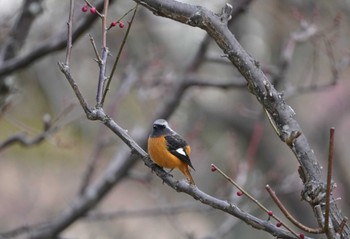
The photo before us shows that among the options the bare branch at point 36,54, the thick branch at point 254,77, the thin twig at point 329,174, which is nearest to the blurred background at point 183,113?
the bare branch at point 36,54

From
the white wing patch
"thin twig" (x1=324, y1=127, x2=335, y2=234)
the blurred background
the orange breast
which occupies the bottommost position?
"thin twig" (x1=324, y1=127, x2=335, y2=234)

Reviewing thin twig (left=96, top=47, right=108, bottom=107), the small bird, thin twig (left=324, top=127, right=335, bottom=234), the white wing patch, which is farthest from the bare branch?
thin twig (left=324, top=127, right=335, bottom=234)

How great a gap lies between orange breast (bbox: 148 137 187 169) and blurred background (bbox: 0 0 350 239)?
3.69 feet

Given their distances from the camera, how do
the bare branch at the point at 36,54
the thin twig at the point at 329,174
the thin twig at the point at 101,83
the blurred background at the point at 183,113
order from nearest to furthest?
the thin twig at the point at 329,174
the thin twig at the point at 101,83
the bare branch at the point at 36,54
the blurred background at the point at 183,113

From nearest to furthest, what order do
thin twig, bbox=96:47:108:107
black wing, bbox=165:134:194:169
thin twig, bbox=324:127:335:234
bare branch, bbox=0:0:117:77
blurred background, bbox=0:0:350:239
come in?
thin twig, bbox=324:127:335:234 → thin twig, bbox=96:47:108:107 → black wing, bbox=165:134:194:169 → bare branch, bbox=0:0:117:77 → blurred background, bbox=0:0:350:239

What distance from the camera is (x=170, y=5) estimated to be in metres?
1.89

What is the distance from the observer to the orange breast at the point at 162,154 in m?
2.74

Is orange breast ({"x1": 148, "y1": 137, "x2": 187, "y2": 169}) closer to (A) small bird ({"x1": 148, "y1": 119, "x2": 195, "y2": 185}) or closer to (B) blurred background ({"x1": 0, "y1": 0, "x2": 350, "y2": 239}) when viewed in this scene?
(A) small bird ({"x1": 148, "y1": 119, "x2": 195, "y2": 185})

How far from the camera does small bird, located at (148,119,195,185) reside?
2.80 m

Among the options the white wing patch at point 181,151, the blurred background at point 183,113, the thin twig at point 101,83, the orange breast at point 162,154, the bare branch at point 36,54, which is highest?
Result: the blurred background at point 183,113

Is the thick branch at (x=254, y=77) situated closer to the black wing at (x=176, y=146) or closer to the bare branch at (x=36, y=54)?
the black wing at (x=176, y=146)

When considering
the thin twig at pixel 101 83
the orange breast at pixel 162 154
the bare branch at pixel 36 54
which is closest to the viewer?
the thin twig at pixel 101 83

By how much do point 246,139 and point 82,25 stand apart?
5.50 meters

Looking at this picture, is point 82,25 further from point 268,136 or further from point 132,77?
point 268,136
